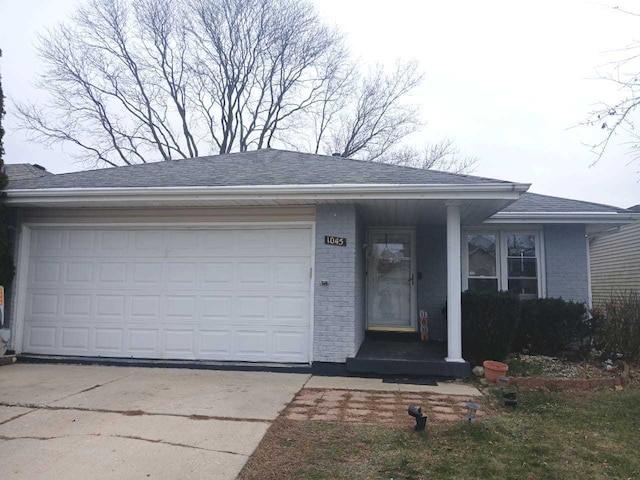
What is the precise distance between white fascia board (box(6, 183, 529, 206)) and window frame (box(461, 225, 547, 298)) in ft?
10.7

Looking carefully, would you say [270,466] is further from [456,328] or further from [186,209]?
[186,209]

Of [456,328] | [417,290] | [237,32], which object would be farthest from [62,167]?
[456,328]

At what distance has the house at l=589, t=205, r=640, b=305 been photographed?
14.3m

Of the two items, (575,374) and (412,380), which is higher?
(575,374)

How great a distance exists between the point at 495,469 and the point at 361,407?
187 cm

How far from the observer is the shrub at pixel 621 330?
7.22 metres

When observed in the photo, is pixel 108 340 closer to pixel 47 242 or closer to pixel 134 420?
pixel 47 242

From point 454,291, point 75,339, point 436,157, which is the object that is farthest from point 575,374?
point 436,157

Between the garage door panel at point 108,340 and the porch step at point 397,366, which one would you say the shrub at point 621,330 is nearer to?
the porch step at point 397,366

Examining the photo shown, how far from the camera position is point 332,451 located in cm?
388

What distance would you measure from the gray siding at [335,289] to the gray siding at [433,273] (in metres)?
2.83

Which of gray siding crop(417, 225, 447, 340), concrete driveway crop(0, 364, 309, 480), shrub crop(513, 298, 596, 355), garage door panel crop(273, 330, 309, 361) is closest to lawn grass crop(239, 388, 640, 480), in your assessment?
concrete driveway crop(0, 364, 309, 480)

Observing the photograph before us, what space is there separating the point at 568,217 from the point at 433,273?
277 centimetres

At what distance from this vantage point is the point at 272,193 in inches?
269
